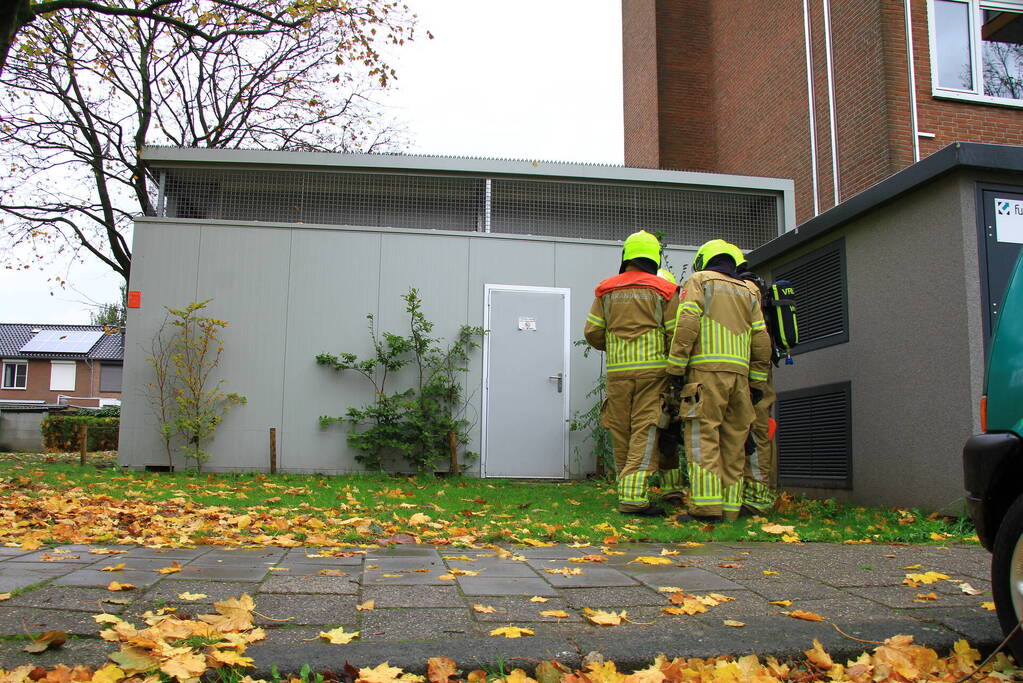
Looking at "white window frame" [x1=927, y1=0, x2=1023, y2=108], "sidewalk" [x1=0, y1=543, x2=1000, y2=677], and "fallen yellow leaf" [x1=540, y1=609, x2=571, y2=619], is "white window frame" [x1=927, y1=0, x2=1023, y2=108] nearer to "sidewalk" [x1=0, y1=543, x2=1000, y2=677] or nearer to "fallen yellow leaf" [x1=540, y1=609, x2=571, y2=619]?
"sidewalk" [x1=0, y1=543, x2=1000, y2=677]

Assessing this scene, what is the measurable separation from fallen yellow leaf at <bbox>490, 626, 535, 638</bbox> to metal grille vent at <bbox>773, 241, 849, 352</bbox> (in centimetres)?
515

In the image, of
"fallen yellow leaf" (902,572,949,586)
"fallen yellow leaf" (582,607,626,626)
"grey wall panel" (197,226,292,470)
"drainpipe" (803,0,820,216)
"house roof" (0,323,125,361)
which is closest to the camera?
"fallen yellow leaf" (582,607,626,626)

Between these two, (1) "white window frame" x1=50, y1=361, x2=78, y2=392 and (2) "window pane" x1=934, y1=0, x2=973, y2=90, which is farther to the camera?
(1) "white window frame" x1=50, y1=361, x2=78, y2=392

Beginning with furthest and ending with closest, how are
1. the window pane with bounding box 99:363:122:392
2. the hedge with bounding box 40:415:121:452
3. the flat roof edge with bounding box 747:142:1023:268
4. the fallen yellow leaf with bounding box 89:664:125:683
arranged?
the window pane with bounding box 99:363:122:392 → the hedge with bounding box 40:415:121:452 → the flat roof edge with bounding box 747:142:1023:268 → the fallen yellow leaf with bounding box 89:664:125:683

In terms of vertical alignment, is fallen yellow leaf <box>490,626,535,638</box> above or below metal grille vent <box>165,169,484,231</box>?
below

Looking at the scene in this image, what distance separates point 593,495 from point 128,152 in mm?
16003

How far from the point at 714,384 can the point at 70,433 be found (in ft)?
62.6

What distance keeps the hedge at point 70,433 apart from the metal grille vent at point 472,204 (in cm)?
1143

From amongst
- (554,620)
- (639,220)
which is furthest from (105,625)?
(639,220)

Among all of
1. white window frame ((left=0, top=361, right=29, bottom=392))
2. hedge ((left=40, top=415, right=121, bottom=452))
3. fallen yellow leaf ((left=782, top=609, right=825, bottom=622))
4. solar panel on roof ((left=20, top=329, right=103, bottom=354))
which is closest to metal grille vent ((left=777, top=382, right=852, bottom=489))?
fallen yellow leaf ((left=782, top=609, right=825, bottom=622))

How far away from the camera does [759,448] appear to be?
6465 mm

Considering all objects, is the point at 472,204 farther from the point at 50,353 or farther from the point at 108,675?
the point at 50,353

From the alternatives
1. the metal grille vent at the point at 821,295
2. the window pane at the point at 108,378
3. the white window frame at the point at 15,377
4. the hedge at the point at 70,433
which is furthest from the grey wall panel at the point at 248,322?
the white window frame at the point at 15,377

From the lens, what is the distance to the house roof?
5775cm
